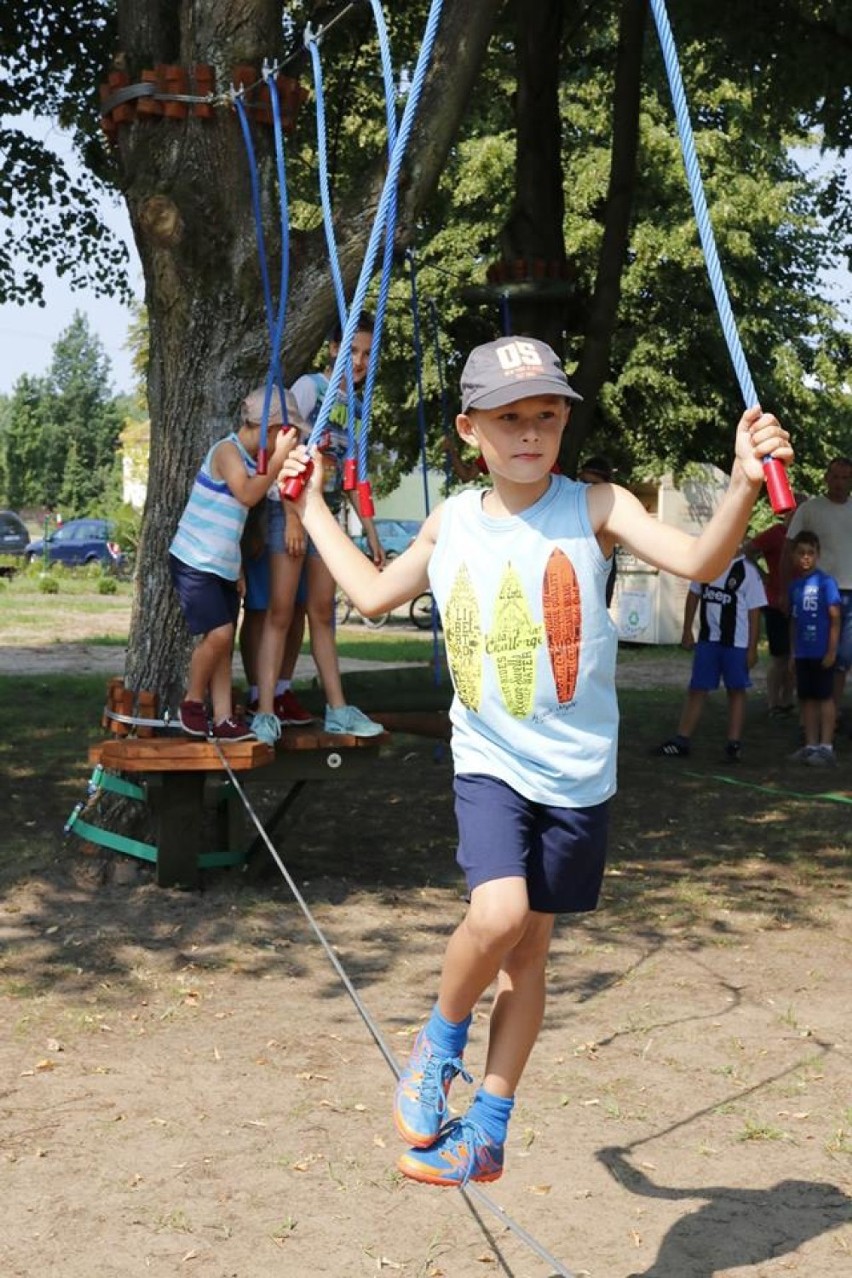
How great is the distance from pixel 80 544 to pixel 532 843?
1588 inches

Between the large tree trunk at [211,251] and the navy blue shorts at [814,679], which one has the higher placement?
the large tree trunk at [211,251]

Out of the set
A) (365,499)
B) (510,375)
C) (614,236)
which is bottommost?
(365,499)

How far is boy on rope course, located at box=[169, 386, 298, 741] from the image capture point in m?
7.19

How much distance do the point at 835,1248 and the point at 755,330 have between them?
31269 mm

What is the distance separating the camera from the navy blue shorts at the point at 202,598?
733 centimetres

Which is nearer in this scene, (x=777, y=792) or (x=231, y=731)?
(x=231, y=731)

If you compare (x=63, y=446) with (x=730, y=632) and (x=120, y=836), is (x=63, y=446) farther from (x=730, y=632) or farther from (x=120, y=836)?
(x=120, y=836)

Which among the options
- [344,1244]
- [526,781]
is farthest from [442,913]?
[526,781]

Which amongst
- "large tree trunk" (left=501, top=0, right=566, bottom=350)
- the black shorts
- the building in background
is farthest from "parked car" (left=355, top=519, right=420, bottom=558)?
"large tree trunk" (left=501, top=0, right=566, bottom=350)

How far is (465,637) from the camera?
3676 millimetres

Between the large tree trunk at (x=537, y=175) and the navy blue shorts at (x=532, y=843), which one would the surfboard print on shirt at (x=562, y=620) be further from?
the large tree trunk at (x=537, y=175)

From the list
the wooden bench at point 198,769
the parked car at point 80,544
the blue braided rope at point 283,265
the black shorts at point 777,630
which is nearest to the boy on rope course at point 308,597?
the wooden bench at point 198,769

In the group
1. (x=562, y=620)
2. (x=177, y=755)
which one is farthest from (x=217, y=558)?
(x=562, y=620)

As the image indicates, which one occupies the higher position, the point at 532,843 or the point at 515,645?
the point at 515,645
